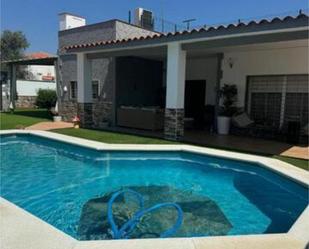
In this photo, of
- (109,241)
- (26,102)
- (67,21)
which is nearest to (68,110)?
(67,21)

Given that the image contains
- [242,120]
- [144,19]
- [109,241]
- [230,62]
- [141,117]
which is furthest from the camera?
[144,19]

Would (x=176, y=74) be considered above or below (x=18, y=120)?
above

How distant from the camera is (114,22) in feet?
56.7

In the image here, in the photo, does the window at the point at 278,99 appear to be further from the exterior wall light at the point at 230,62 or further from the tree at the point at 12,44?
the tree at the point at 12,44

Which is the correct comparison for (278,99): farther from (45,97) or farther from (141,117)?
(45,97)

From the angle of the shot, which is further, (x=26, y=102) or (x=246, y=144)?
(x=26, y=102)

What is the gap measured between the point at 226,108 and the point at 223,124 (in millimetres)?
842

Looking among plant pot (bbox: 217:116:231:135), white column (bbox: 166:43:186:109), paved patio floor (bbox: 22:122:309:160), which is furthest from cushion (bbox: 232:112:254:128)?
white column (bbox: 166:43:186:109)

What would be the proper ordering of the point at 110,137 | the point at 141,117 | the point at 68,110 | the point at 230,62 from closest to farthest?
the point at 110,137 < the point at 230,62 < the point at 141,117 < the point at 68,110

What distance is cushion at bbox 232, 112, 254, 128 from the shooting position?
1452cm

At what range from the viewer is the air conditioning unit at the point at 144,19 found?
20938mm

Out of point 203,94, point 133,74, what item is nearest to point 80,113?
point 133,74

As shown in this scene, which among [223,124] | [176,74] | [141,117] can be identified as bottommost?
[223,124]

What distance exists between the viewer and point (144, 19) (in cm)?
2112
